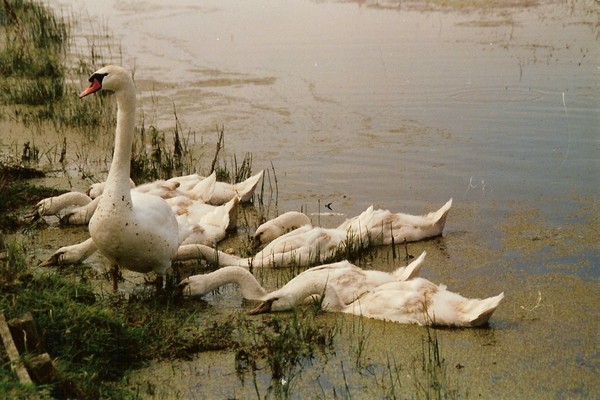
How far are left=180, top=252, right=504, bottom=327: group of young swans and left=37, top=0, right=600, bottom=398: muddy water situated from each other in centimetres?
12

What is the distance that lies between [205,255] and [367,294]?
1.56 m

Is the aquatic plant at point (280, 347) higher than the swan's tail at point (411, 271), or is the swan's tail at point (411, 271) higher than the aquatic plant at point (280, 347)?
the swan's tail at point (411, 271)

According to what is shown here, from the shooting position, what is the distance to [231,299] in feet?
20.4

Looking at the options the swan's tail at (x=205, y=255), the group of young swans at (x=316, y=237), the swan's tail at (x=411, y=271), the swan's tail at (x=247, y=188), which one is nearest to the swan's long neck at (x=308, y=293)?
the swan's tail at (x=411, y=271)

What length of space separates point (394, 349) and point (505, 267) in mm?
1894

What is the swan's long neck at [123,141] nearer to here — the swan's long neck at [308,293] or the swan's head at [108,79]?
the swan's head at [108,79]

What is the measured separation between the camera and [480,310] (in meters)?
5.43

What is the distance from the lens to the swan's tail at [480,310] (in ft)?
17.6

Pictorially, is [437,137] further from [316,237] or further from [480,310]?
[480,310]

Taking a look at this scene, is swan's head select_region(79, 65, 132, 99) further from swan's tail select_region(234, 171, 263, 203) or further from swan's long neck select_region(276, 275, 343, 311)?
swan's tail select_region(234, 171, 263, 203)

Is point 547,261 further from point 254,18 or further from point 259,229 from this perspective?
point 254,18

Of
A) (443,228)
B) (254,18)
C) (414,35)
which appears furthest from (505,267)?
(254,18)

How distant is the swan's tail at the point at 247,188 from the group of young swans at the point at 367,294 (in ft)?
7.03

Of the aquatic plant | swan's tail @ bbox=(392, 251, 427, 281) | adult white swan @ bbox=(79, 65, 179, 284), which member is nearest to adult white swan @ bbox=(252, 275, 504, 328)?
swan's tail @ bbox=(392, 251, 427, 281)
